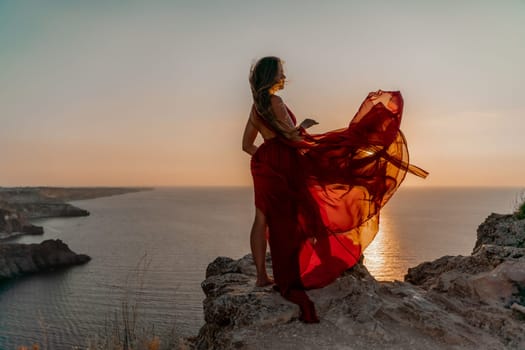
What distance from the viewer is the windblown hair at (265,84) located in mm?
4078

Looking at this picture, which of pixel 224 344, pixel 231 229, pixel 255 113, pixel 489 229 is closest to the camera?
pixel 224 344

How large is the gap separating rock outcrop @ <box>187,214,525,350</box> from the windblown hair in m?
1.66

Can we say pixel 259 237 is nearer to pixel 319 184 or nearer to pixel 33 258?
pixel 319 184

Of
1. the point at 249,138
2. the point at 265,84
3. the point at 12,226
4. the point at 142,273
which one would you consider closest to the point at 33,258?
the point at 142,273

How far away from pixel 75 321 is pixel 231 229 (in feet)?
125

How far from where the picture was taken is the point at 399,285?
15.9 feet

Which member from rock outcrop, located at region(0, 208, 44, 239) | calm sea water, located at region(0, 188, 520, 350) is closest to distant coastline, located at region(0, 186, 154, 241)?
rock outcrop, located at region(0, 208, 44, 239)

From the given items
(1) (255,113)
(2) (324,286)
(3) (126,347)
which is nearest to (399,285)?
(2) (324,286)

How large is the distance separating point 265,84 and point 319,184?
112 centimetres

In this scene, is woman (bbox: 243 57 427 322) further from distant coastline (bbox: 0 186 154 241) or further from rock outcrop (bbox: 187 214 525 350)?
distant coastline (bbox: 0 186 154 241)

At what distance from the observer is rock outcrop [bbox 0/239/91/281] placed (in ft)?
129

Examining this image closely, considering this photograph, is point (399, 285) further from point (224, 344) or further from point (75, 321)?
point (75, 321)

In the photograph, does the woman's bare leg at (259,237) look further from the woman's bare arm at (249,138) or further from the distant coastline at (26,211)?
the distant coastline at (26,211)

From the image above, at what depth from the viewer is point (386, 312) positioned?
403 cm
